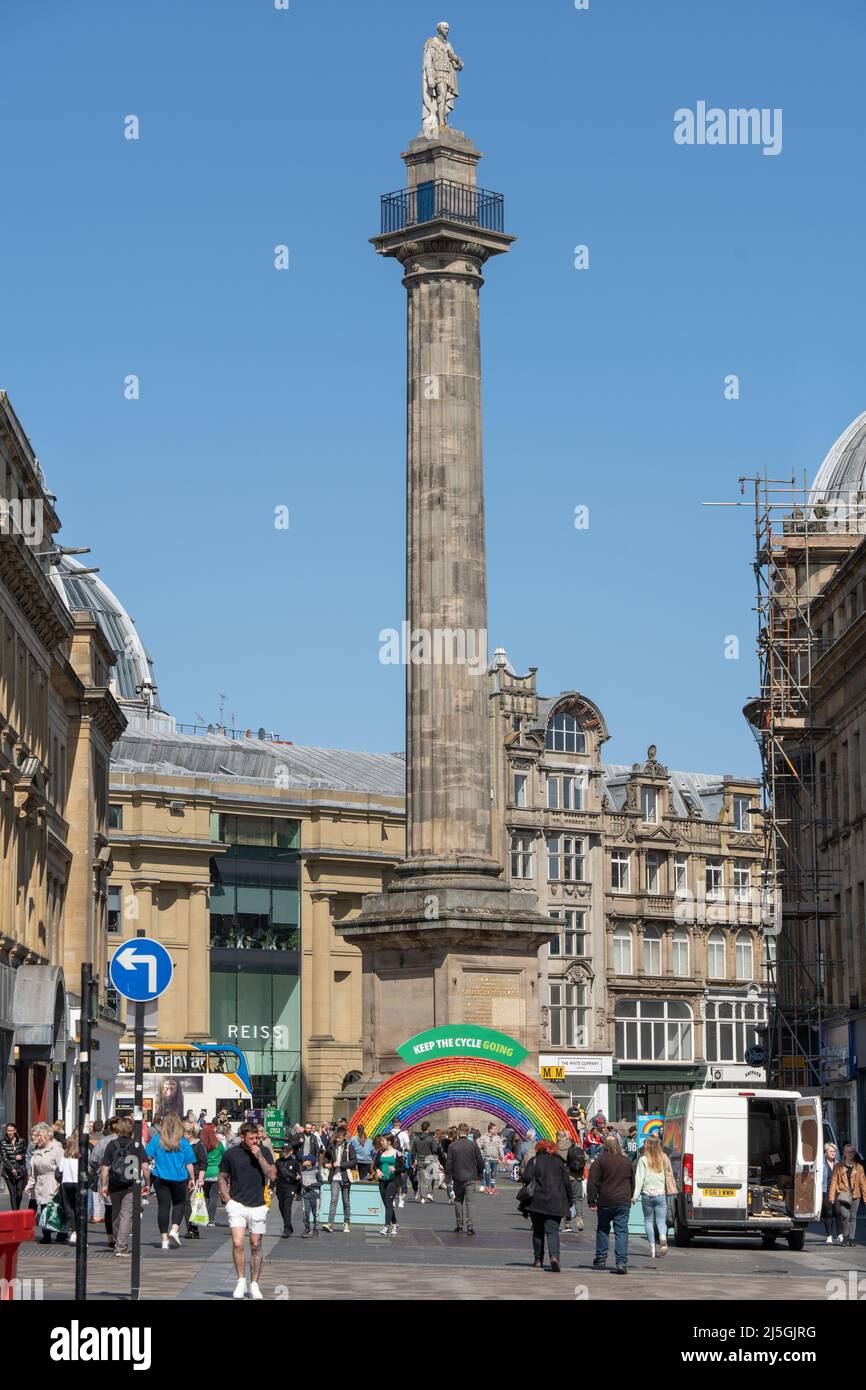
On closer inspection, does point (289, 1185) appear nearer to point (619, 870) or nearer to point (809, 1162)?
point (809, 1162)

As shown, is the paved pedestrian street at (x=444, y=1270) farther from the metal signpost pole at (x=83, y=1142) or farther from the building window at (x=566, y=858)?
the building window at (x=566, y=858)

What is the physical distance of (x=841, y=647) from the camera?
62656mm

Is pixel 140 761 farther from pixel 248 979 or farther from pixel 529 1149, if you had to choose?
pixel 529 1149

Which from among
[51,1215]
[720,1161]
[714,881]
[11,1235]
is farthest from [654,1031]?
[11,1235]

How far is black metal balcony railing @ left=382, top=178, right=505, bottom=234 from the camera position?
62.3 m

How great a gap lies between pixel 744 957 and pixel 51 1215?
8500 cm

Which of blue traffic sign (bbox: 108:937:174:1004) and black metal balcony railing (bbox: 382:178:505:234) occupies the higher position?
black metal balcony railing (bbox: 382:178:505:234)

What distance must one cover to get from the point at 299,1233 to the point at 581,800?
71.5 meters

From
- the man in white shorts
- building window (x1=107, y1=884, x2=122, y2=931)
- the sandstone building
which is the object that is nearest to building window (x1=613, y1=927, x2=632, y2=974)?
building window (x1=107, y1=884, x2=122, y2=931)

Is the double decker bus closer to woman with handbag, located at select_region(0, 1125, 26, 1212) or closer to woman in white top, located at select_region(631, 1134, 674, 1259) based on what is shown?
woman with handbag, located at select_region(0, 1125, 26, 1212)

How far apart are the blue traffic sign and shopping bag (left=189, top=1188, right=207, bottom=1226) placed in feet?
51.5

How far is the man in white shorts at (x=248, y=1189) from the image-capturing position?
83.3 feet
